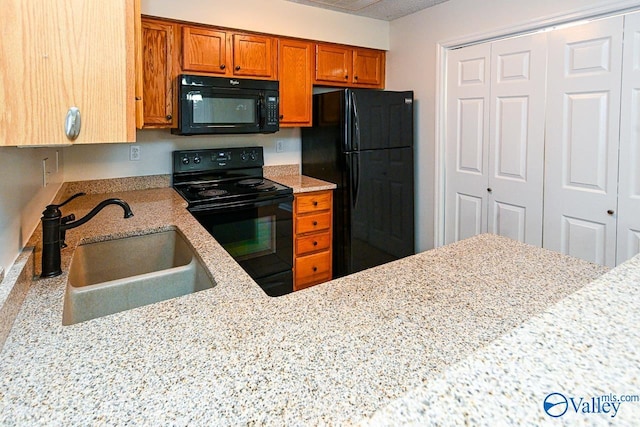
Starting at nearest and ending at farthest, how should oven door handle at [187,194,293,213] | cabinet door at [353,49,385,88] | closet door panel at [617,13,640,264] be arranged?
1. closet door panel at [617,13,640,264]
2. oven door handle at [187,194,293,213]
3. cabinet door at [353,49,385,88]

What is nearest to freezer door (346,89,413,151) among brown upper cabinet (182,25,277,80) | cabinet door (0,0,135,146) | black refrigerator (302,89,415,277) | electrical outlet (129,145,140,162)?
black refrigerator (302,89,415,277)

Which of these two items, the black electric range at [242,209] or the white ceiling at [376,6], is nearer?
the black electric range at [242,209]

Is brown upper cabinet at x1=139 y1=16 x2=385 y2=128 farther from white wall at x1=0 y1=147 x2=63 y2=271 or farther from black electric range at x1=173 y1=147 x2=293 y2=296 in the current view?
white wall at x1=0 y1=147 x2=63 y2=271

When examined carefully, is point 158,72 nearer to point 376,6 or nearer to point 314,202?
point 314,202

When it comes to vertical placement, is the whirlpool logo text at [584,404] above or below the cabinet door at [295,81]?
below

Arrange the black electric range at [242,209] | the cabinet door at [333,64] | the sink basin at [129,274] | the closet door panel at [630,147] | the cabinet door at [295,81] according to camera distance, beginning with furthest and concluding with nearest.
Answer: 1. the cabinet door at [333,64]
2. the cabinet door at [295,81]
3. the black electric range at [242,209]
4. the closet door panel at [630,147]
5. the sink basin at [129,274]

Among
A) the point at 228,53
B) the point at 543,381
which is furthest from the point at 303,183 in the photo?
the point at 543,381

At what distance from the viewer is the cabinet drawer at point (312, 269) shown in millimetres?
2941

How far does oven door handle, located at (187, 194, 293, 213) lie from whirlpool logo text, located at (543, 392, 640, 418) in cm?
223

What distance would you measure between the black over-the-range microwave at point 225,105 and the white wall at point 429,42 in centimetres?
124

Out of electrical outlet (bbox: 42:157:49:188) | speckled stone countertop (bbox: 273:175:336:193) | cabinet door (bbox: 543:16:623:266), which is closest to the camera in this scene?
electrical outlet (bbox: 42:157:49:188)

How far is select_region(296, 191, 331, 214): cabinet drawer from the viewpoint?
113 inches

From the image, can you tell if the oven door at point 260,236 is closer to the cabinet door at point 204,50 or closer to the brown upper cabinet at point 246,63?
the brown upper cabinet at point 246,63

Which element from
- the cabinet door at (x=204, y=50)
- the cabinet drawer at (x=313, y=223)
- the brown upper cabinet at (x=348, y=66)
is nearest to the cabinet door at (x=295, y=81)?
the brown upper cabinet at (x=348, y=66)
